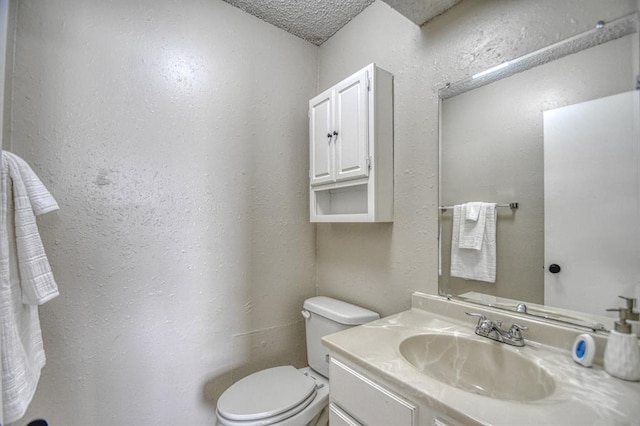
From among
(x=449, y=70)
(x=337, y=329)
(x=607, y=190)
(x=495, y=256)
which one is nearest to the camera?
(x=607, y=190)

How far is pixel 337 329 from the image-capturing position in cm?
138

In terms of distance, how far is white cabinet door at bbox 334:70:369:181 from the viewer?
131 centimetres

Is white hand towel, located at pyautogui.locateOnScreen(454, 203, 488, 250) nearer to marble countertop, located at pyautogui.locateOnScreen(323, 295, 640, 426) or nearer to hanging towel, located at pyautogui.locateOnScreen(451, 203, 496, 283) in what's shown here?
hanging towel, located at pyautogui.locateOnScreen(451, 203, 496, 283)

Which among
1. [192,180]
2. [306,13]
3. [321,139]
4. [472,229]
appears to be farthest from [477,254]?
[306,13]

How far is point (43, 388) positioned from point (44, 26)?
1.45m

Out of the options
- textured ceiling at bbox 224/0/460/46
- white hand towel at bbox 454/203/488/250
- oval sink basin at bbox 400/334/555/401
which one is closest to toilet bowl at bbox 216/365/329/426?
oval sink basin at bbox 400/334/555/401

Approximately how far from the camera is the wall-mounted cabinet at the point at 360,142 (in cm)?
Result: 131

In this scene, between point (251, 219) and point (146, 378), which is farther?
point (251, 219)

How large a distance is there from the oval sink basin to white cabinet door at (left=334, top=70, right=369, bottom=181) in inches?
30.0

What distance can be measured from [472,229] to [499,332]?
0.38m

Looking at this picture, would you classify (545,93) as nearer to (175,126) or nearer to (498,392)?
(498,392)

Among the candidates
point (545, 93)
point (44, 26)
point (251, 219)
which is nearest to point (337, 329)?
point (251, 219)

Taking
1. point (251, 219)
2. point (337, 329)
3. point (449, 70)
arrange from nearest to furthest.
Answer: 1. point (449, 70)
2. point (337, 329)
3. point (251, 219)

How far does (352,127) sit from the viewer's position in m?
1.37
